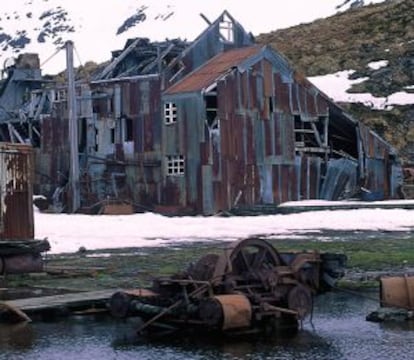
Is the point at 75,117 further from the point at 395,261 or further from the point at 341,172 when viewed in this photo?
the point at 395,261

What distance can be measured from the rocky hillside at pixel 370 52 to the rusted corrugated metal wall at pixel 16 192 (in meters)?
35.7

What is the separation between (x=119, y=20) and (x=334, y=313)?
16316 cm

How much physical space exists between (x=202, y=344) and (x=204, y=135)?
29.6 m

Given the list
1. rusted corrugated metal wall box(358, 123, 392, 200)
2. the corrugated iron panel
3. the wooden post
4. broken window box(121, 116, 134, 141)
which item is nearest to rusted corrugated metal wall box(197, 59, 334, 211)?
the corrugated iron panel

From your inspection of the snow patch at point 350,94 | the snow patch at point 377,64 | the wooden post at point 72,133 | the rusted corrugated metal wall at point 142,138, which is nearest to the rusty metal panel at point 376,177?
the rusted corrugated metal wall at point 142,138

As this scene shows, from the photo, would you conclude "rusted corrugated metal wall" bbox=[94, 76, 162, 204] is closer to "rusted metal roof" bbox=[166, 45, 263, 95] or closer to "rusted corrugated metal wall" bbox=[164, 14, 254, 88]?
"rusted corrugated metal wall" bbox=[164, 14, 254, 88]

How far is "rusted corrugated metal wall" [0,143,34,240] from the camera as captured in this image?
21297mm

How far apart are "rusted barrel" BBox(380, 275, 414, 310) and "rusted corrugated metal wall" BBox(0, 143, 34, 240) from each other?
31.1 ft

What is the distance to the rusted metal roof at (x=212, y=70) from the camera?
42312mm

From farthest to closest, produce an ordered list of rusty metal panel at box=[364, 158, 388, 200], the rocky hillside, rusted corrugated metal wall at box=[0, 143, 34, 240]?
the rocky hillside < rusty metal panel at box=[364, 158, 388, 200] < rusted corrugated metal wall at box=[0, 143, 34, 240]

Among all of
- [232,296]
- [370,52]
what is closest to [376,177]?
[370,52]

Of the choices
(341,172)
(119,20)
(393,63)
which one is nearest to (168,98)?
(341,172)

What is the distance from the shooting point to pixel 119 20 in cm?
17488

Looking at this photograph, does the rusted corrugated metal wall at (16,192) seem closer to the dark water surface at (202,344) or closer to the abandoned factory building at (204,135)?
the dark water surface at (202,344)
